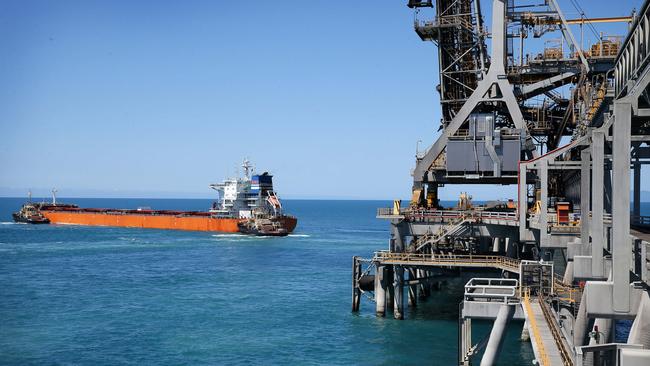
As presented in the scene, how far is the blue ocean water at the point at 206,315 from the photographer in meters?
32.9

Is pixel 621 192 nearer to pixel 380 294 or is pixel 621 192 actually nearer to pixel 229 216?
pixel 380 294

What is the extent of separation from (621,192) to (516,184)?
30437 mm

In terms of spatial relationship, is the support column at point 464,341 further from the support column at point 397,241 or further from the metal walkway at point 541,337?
the support column at point 397,241

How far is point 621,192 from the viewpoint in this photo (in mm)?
16547

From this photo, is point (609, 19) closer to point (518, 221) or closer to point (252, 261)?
point (518, 221)

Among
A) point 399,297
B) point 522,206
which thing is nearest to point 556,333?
point 522,206

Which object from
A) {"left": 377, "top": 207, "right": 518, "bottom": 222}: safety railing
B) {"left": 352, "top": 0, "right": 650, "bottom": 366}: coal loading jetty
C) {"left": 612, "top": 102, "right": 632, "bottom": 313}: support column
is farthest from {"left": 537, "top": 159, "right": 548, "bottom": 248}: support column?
{"left": 612, "top": 102, "right": 632, "bottom": 313}: support column

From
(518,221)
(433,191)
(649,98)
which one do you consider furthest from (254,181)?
(649,98)

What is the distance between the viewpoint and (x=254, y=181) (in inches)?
4318

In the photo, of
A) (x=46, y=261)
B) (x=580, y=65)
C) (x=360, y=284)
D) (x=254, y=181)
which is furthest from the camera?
(x=254, y=181)

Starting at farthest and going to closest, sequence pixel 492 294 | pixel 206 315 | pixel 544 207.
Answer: pixel 206 315
pixel 544 207
pixel 492 294

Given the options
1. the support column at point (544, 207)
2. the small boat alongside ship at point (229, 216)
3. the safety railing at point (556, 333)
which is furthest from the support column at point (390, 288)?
the small boat alongside ship at point (229, 216)

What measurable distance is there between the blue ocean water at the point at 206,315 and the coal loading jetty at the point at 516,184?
254cm

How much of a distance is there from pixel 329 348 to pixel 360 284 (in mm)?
8676
